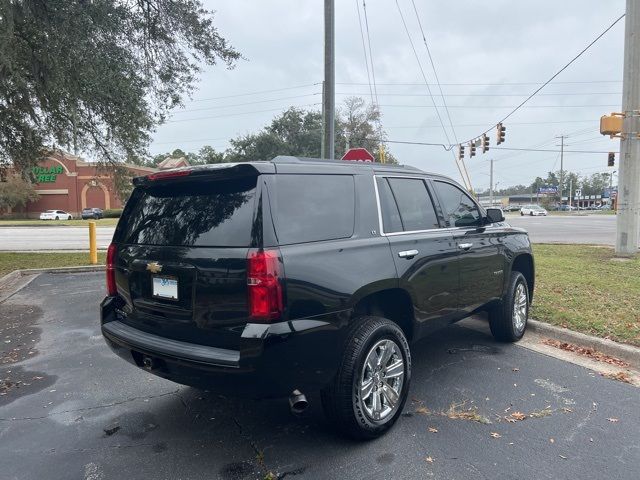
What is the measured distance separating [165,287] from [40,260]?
39.8 feet

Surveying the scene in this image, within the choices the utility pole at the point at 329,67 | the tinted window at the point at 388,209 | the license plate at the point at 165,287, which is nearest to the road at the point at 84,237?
the utility pole at the point at 329,67

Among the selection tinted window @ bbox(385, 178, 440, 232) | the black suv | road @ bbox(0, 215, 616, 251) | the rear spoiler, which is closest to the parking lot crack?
the black suv

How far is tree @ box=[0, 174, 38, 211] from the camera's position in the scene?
186 feet

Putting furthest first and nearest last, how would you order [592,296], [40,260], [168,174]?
[40,260] → [592,296] → [168,174]

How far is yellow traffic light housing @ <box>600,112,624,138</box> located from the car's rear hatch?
10.5 meters

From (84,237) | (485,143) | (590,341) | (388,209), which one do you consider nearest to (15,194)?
(84,237)

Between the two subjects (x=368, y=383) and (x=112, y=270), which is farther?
(x=112, y=270)

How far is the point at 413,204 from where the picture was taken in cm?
423

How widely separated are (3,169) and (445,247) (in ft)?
50.8

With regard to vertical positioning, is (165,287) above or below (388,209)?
below

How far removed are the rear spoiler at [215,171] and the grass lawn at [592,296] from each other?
4454mm

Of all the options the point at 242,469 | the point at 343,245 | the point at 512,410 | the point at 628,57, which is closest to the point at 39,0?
the point at 343,245

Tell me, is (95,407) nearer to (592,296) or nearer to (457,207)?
(457,207)

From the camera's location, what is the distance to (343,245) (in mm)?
3309
